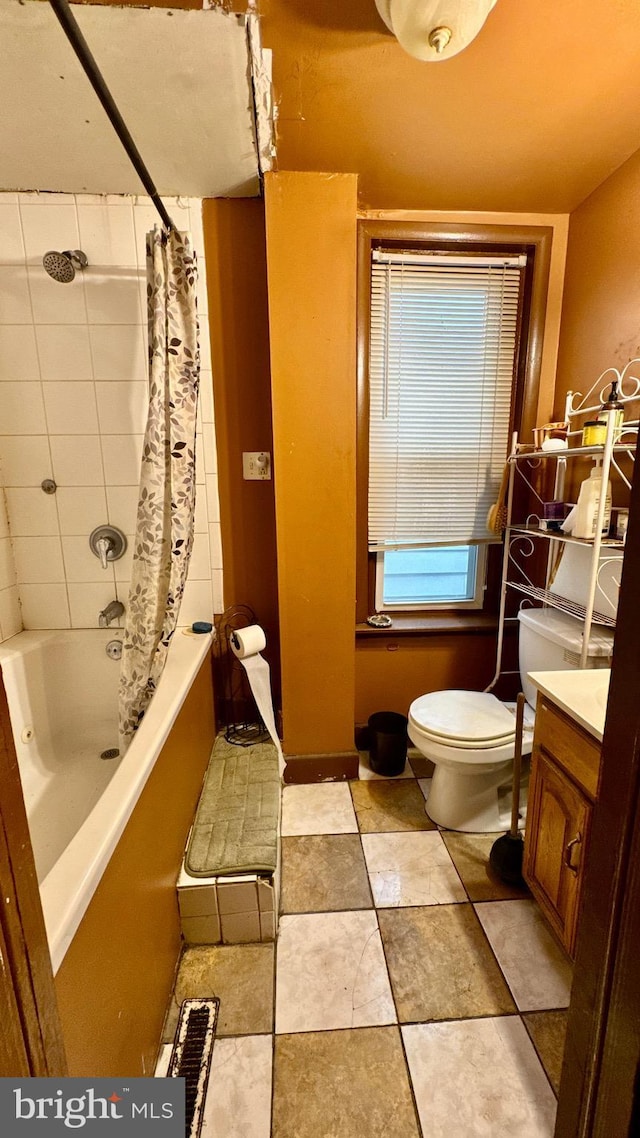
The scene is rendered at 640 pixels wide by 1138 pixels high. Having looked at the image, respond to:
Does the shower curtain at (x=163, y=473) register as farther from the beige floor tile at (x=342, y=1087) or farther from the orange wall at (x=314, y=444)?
the beige floor tile at (x=342, y=1087)

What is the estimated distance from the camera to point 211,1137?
87 cm

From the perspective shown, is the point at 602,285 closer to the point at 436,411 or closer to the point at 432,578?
the point at 436,411

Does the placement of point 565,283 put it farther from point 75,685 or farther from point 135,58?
point 75,685

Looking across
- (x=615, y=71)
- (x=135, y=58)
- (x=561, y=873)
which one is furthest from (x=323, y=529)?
(x=615, y=71)

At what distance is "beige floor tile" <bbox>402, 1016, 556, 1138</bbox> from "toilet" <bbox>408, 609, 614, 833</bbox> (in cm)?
58

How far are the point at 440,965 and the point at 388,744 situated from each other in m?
0.75

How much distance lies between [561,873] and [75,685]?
175 cm

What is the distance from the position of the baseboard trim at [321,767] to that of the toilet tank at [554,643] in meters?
0.76

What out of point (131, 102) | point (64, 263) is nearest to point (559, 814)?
point (131, 102)

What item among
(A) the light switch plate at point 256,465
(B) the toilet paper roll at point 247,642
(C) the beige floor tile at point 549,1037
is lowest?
(C) the beige floor tile at point 549,1037

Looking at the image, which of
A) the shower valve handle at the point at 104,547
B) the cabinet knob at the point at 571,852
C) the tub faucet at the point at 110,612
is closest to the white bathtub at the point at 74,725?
the tub faucet at the point at 110,612

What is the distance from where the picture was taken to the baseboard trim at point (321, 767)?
1841 millimetres

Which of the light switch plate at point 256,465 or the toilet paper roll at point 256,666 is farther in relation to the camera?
the light switch plate at point 256,465

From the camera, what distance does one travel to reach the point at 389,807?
5.61 ft
